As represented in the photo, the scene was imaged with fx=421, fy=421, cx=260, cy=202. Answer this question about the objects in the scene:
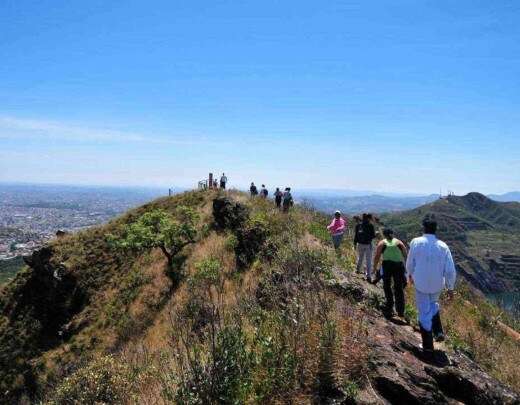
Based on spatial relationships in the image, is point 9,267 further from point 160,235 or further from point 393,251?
point 393,251

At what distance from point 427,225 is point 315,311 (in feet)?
10.1

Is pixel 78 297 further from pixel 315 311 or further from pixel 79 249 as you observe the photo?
pixel 315 311

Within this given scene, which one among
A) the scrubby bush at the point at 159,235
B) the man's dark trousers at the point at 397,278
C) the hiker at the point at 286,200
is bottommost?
the scrubby bush at the point at 159,235

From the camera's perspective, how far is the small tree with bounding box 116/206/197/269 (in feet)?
81.7

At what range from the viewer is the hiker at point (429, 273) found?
7551mm

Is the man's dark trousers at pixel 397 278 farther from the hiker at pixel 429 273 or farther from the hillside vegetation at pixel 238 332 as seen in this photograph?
the hiker at pixel 429 273

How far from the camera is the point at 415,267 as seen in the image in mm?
7770

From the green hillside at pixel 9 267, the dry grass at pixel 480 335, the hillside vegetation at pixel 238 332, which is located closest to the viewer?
the hillside vegetation at pixel 238 332

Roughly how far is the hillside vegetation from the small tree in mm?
88

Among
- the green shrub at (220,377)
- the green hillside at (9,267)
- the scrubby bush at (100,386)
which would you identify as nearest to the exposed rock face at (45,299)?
the scrubby bush at (100,386)

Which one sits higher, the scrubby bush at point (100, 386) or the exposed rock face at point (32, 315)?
the scrubby bush at point (100, 386)

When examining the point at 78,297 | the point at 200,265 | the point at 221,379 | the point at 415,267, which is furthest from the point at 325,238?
the point at 78,297

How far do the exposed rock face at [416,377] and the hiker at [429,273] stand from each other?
43 centimetres

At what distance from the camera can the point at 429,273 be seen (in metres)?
7.57
